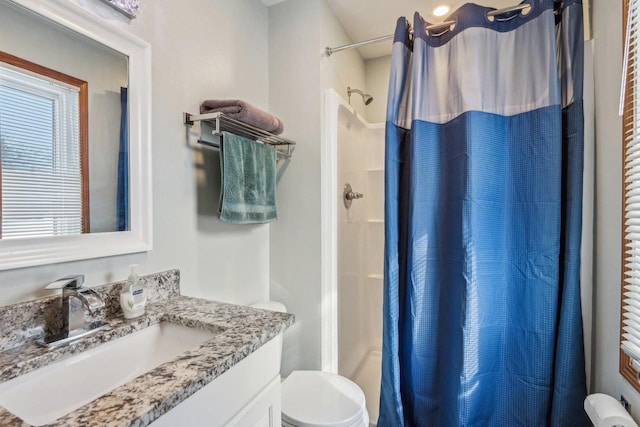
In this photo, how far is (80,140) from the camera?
0.90 metres

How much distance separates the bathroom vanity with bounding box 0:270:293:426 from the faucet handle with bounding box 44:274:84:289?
0.07 metres

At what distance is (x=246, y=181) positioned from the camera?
136 cm

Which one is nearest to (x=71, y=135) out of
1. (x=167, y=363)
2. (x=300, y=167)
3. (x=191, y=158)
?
(x=191, y=158)

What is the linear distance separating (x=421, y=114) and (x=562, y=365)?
124 cm

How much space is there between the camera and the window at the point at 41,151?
0.75 m

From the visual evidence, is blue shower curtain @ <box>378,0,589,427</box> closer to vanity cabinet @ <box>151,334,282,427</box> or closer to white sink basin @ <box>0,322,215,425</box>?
vanity cabinet @ <box>151,334,282,427</box>

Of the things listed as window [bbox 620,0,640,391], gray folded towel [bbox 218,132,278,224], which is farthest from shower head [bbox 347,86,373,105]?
window [bbox 620,0,640,391]

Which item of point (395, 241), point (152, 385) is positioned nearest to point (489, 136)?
point (395, 241)

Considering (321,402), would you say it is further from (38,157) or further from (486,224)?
(38,157)

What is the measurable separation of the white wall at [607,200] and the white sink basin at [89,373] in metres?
1.41

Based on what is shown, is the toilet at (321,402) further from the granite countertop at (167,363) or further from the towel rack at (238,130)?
the towel rack at (238,130)

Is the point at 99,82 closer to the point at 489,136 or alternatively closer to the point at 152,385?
the point at 152,385

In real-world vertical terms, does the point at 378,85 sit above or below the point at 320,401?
above

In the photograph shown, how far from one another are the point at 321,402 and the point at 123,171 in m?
1.20
